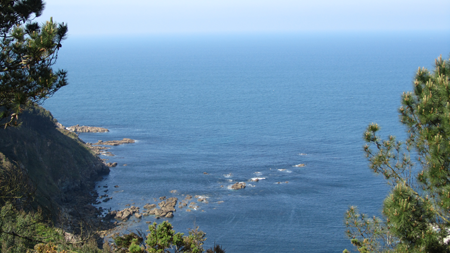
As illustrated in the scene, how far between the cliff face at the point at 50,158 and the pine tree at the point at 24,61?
51.2 meters

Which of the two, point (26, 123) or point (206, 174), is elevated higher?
point (26, 123)

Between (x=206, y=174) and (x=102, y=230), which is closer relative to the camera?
(x=102, y=230)

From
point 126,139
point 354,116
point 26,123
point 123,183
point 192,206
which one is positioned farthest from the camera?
point 354,116

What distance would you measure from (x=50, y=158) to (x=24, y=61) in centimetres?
7498

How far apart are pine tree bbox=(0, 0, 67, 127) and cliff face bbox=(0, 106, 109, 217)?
51228 mm

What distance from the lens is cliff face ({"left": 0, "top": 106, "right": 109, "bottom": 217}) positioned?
70062 mm

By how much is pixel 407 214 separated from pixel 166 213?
66.2m

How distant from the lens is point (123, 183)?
90688 millimetres

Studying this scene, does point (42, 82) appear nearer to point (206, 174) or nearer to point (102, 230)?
point (102, 230)

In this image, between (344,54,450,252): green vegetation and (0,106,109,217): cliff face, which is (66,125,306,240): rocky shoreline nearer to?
(0,106,109,217): cliff face

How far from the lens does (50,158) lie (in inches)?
3233

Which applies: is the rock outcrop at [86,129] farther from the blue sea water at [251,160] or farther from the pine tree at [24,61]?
the pine tree at [24,61]

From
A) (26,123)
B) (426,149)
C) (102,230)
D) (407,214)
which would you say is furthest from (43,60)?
(26,123)

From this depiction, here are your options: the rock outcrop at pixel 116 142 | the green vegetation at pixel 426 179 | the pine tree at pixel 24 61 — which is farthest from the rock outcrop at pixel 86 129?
the green vegetation at pixel 426 179
